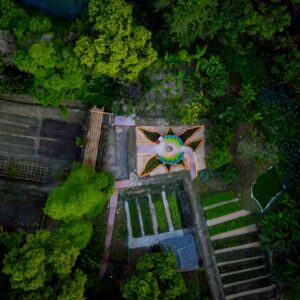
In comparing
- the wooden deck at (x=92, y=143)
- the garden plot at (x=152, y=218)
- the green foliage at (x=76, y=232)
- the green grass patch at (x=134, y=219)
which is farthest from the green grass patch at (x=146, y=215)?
the green foliage at (x=76, y=232)

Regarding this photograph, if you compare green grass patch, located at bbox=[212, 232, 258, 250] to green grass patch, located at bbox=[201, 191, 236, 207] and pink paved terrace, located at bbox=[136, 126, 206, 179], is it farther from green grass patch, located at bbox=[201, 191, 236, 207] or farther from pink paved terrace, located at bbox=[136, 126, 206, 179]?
pink paved terrace, located at bbox=[136, 126, 206, 179]

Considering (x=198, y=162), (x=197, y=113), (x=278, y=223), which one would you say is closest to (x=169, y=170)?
(x=198, y=162)

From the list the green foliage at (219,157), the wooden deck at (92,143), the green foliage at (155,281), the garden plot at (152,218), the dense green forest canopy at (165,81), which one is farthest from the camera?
the garden plot at (152,218)

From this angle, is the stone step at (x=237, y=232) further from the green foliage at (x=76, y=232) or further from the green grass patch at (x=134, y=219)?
the green foliage at (x=76, y=232)

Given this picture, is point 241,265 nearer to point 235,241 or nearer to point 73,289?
point 235,241

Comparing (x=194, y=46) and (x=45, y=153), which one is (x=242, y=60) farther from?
(x=45, y=153)

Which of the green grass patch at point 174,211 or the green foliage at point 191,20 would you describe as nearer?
the green foliage at point 191,20
